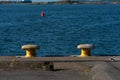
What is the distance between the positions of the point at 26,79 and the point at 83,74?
1564mm

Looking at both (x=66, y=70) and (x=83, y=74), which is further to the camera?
(x=66, y=70)

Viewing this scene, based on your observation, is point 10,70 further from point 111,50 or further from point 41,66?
point 111,50

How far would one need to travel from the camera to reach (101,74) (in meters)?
10.5

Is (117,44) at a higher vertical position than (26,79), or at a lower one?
lower

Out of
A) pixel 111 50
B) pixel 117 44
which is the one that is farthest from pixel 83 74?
pixel 117 44

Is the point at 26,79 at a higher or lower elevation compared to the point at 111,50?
higher

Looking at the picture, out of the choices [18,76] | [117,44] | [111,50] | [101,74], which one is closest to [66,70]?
[18,76]

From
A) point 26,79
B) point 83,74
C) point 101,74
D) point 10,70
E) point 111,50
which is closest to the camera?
point 101,74

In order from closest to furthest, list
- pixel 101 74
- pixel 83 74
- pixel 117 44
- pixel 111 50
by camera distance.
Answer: pixel 101 74 < pixel 83 74 < pixel 111 50 < pixel 117 44

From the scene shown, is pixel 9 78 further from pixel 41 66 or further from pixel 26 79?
pixel 41 66

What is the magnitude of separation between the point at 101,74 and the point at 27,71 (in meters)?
3.60

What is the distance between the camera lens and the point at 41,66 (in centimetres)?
1405

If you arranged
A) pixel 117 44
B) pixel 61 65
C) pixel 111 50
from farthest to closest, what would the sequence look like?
pixel 117 44 < pixel 111 50 < pixel 61 65

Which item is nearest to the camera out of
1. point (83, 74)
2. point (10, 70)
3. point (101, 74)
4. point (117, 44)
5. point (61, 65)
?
point (101, 74)
